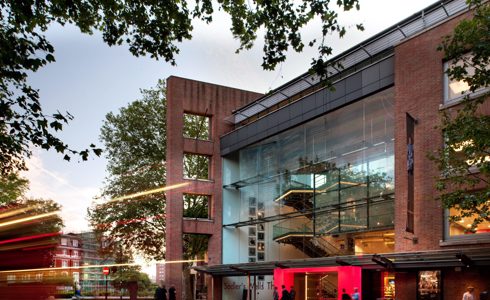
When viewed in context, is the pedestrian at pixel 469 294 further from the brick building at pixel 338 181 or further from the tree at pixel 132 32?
the tree at pixel 132 32

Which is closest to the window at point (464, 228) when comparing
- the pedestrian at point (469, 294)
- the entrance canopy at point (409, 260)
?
the entrance canopy at point (409, 260)

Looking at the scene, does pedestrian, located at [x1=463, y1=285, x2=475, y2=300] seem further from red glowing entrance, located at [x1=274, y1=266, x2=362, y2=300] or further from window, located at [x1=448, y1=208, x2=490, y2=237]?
red glowing entrance, located at [x1=274, y1=266, x2=362, y2=300]

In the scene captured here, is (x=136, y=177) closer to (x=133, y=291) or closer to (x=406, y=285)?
(x=133, y=291)

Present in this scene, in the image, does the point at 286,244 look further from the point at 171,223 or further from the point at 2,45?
the point at 2,45

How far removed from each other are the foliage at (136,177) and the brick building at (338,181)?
31.6ft

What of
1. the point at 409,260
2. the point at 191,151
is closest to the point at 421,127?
the point at 409,260

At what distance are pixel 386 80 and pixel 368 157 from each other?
350cm

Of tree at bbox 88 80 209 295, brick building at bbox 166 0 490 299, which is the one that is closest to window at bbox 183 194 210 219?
tree at bbox 88 80 209 295

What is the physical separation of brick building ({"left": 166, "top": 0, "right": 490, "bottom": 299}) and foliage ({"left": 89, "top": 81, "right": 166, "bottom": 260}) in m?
9.64

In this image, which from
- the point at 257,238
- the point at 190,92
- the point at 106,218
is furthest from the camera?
the point at 106,218

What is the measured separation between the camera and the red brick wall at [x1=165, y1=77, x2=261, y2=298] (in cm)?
3488

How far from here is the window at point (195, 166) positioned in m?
46.1

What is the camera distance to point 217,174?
37.1 m

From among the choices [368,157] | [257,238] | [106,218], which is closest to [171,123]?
[257,238]
